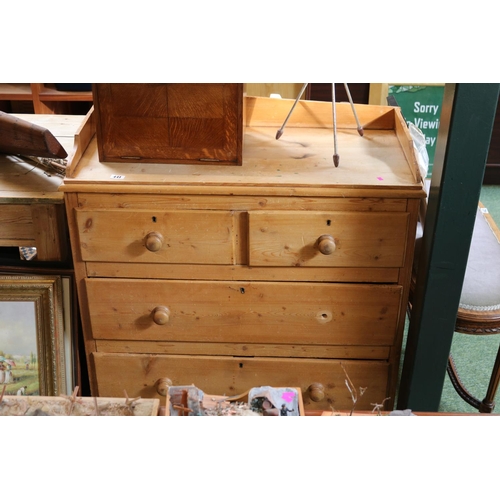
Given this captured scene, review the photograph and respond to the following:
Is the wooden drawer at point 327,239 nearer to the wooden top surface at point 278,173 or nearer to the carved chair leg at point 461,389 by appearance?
the wooden top surface at point 278,173

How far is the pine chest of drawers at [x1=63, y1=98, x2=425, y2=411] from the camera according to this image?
179 centimetres

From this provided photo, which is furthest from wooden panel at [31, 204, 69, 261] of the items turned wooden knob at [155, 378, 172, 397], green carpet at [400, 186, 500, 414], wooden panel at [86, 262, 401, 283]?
green carpet at [400, 186, 500, 414]

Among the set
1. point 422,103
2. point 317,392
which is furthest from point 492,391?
point 422,103

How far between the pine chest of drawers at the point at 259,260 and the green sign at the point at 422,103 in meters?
1.74

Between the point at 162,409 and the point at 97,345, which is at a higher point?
the point at 162,409

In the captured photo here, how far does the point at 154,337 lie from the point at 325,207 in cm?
71

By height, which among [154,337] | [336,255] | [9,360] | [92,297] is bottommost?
[9,360]

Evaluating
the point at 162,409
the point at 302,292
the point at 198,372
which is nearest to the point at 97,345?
the point at 198,372

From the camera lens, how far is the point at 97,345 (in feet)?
6.77

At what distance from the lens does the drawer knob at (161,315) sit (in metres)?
1.96

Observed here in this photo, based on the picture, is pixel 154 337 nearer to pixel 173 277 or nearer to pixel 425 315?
pixel 173 277

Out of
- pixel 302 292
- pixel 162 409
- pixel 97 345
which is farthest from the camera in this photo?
pixel 97 345

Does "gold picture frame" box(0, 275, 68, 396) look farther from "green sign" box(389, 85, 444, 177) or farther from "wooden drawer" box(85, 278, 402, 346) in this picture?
"green sign" box(389, 85, 444, 177)

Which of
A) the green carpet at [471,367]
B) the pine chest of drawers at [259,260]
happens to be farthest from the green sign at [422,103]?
the pine chest of drawers at [259,260]
